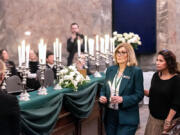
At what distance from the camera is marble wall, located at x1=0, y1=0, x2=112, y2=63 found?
32.9 ft

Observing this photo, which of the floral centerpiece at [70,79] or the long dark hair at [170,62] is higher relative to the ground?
the long dark hair at [170,62]

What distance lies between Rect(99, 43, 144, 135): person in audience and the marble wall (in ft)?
20.2

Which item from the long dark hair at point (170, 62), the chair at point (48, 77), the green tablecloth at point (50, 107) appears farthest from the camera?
the chair at point (48, 77)

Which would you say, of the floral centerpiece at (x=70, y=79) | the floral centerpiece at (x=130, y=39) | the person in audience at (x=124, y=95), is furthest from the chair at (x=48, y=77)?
the floral centerpiece at (x=130, y=39)

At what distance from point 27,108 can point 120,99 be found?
112cm

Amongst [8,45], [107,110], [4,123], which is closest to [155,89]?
[107,110]

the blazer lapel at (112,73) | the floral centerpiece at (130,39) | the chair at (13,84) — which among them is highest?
the floral centerpiece at (130,39)

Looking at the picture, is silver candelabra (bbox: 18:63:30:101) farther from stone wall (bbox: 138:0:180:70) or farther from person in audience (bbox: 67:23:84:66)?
stone wall (bbox: 138:0:180:70)

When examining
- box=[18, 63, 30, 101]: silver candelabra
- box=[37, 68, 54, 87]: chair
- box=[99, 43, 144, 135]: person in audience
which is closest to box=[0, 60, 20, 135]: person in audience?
box=[18, 63, 30, 101]: silver candelabra

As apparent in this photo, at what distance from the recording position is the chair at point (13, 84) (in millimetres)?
4536

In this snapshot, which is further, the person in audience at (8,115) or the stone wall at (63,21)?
the stone wall at (63,21)

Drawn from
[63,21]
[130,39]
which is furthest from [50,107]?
[63,21]

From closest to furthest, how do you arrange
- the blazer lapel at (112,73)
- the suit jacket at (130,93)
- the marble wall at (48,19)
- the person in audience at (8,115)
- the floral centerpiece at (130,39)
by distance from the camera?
the person in audience at (8,115), the suit jacket at (130,93), the blazer lapel at (112,73), the floral centerpiece at (130,39), the marble wall at (48,19)

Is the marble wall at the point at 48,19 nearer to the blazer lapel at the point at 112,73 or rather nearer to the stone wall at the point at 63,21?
the stone wall at the point at 63,21
